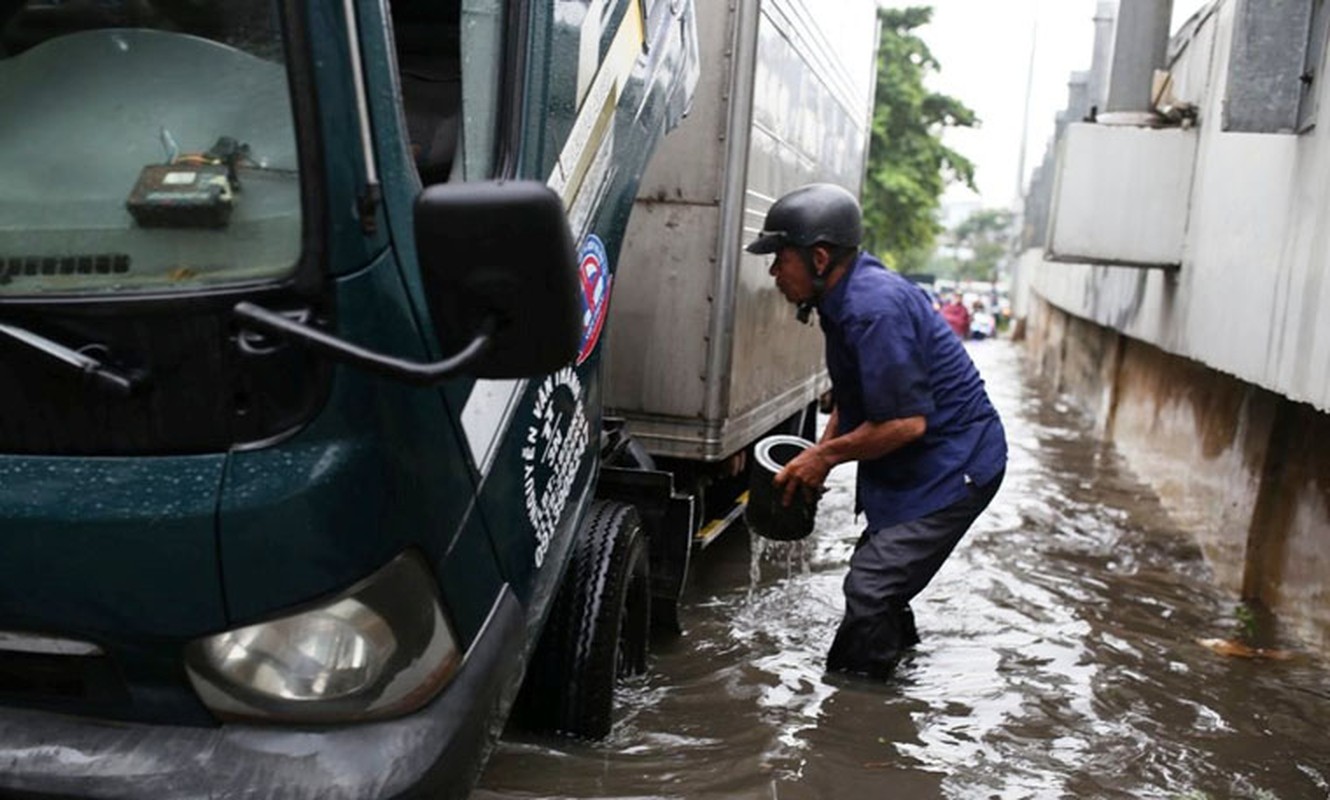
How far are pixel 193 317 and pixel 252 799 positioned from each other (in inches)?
30.8

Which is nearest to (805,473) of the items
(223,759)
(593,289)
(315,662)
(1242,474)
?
(593,289)

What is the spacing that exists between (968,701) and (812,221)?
1.92 metres

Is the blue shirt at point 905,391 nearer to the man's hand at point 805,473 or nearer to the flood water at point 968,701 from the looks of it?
the man's hand at point 805,473

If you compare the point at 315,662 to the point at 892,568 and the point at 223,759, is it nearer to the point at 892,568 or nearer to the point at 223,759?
the point at 223,759

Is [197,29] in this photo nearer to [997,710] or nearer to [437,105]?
[437,105]

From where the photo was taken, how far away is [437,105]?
111 inches

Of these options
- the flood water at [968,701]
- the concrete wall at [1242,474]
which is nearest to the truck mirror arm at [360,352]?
the flood water at [968,701]

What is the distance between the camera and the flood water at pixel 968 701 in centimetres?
385

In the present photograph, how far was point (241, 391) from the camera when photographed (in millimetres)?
2012

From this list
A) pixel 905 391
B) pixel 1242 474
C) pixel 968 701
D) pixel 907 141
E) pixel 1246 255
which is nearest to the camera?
pixel 905 391

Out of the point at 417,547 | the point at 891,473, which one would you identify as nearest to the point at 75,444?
the point at 417,547

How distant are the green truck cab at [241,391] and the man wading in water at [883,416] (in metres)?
2.11

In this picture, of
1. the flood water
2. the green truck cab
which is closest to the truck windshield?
the green truck cab

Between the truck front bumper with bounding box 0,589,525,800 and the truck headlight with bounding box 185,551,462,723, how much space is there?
0.04 meters
